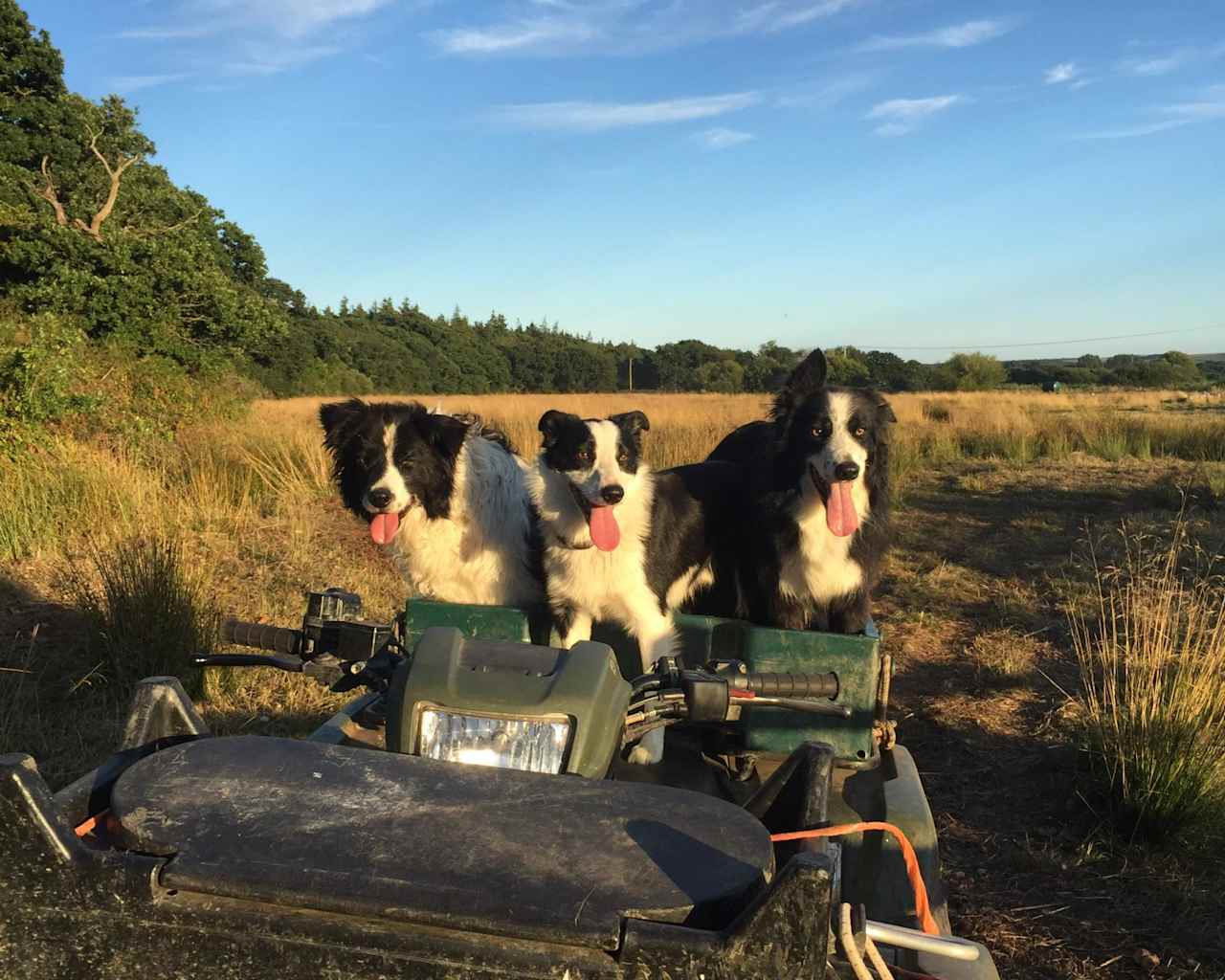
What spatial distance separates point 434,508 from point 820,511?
1853 mm

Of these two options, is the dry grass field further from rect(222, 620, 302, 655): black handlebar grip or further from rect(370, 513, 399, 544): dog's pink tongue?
rect(222, 620, 302, 655): black handlebar grip

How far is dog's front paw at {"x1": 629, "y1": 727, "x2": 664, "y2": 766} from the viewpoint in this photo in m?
3.06

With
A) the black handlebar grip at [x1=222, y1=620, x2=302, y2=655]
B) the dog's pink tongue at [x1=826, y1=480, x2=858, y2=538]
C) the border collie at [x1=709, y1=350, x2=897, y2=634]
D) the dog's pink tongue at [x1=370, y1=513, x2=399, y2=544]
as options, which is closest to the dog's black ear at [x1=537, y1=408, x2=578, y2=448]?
the dog's pink tongue at [x1=370, y1=513, x2=399, y2=544]

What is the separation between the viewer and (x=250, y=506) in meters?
9.20

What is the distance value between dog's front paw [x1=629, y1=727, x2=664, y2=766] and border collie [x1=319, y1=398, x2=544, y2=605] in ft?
4.19

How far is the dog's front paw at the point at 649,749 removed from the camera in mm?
3064

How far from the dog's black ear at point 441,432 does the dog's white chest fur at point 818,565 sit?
1701 mm

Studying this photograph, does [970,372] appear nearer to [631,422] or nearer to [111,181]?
[111,181]

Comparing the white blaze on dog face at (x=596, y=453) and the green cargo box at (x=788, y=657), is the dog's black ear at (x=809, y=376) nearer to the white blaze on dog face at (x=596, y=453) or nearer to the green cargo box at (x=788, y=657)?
the white blaze on dog face at (x=596, y=453)

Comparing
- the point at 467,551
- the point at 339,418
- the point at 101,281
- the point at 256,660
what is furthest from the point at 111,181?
the point at 256,660

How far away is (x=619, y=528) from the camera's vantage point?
3893 millimetres

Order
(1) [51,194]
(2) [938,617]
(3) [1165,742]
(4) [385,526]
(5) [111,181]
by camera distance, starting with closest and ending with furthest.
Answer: (3) [1165,742]
(4) [385,526]
(2) [938,617]
(1) [51,194]
(5) [111,181]

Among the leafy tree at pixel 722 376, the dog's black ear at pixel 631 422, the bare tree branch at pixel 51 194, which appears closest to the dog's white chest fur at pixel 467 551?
the dog's black ear at pixel 631 422

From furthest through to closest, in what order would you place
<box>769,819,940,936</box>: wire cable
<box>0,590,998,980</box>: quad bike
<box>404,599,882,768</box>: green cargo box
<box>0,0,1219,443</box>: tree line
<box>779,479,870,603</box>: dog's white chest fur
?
1. <box>0,0,1219,443</box>: tree line
2. <box>779,479,870,603</box>: dog's white chest fur
3. <box>404,599,882,768</box>: green cargo box
4. <box>769,819,940,936</box>: wire cable
5. <box>0,590,998,980</box>: quad bike
